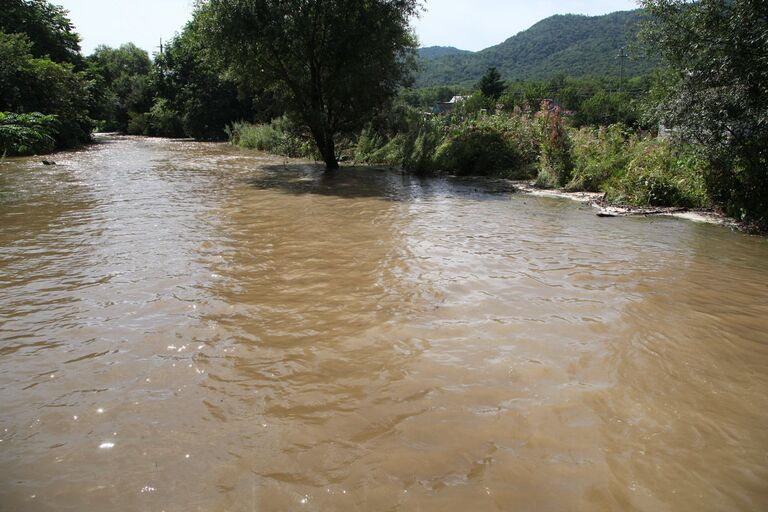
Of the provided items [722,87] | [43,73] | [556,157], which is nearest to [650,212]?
[722,87]

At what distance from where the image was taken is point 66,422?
3.00 m

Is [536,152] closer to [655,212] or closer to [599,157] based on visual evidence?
[599,157]

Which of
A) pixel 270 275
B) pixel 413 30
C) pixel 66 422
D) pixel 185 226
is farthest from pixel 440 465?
pixel 413 30

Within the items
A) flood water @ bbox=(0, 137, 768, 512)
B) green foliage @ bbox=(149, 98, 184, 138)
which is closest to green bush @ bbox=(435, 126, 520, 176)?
flood water @ bbox=(0, 137, 768, 512)

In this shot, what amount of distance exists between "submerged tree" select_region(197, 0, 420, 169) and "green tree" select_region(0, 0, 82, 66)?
74.8ft

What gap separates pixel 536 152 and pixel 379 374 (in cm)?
1525

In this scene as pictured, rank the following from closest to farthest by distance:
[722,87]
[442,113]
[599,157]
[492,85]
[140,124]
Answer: [722,87] < [599,157] < [442,113] < [140,124] < [492,85]

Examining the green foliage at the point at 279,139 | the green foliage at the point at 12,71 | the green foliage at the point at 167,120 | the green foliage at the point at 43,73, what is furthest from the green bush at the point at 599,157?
the green foliage at the point at 167,120

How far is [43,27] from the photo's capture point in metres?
34.0

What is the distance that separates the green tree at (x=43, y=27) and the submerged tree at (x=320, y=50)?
22.8 m

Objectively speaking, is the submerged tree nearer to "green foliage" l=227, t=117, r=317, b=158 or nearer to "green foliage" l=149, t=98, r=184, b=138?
"green foliage" l=227, t=117, r=317, b=158

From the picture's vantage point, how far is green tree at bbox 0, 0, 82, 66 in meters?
32.2

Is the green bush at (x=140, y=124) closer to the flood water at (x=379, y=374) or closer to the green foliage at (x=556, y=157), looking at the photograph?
the green foliage at (x=556, y=157)

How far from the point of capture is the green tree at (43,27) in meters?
32.2
